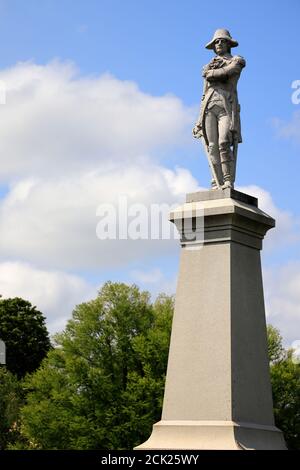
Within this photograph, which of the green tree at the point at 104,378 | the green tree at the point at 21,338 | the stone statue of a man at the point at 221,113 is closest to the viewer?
the stone statue of a man at the point at 221,113

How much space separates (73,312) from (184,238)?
112 feet

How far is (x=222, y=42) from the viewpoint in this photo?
1628cm

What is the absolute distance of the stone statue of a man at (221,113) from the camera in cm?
1593

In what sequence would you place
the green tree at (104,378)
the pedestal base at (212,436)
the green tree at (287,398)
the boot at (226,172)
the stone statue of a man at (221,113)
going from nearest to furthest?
the pedestal base at (212,436), the boot at (226,172), the stone statue of a man at (221,113), the green tree at (104,378), the green tree at (287,398)

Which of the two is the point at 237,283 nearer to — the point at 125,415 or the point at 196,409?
the point at 196,409

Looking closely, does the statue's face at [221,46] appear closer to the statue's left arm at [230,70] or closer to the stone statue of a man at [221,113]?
the stone statue of a man at [221,113]

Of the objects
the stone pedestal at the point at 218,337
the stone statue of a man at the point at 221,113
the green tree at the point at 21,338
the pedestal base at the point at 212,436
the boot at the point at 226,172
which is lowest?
the pedestal base at the point at 212,436

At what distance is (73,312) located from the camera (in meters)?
49.3

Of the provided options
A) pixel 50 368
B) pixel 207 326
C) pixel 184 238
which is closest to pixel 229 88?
pixel 184 238

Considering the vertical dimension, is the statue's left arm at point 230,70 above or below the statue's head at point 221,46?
below

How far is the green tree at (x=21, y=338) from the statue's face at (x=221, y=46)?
5451 cm

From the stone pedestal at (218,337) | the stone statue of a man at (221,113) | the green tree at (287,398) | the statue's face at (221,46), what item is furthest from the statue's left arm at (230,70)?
the green tree at (287,398)

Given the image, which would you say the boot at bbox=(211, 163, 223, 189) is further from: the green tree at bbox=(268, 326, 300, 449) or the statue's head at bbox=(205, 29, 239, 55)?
the green tree at bbox=(268, 326, 300, 449)

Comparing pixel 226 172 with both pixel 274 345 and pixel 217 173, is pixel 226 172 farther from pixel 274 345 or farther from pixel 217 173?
pixel 274 345
